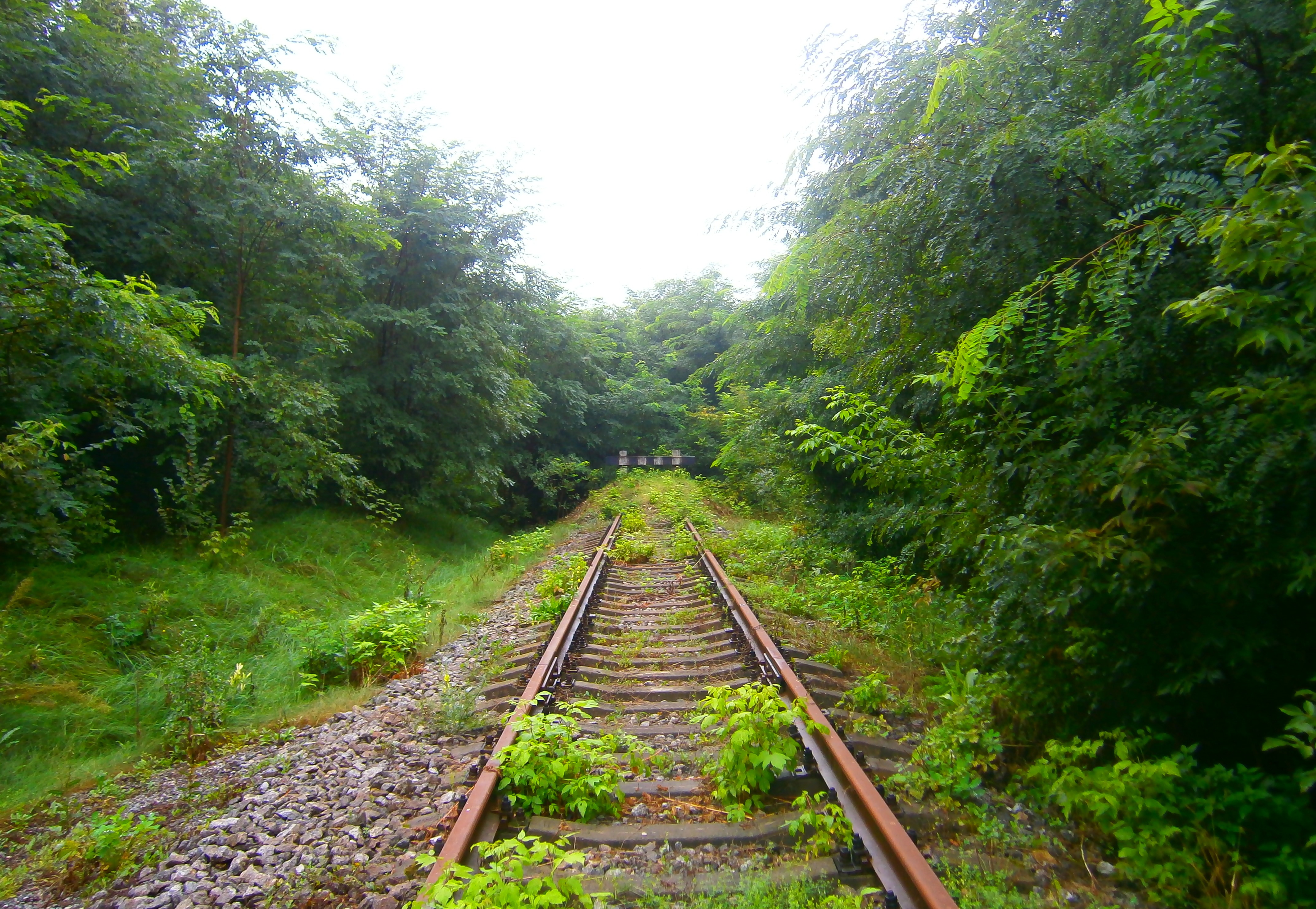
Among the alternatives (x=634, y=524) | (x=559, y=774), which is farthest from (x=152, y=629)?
(x=634, y=524)

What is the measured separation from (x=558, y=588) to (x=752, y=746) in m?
5.04

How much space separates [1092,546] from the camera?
289cm

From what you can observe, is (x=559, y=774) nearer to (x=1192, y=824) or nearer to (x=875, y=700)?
(x=875, y=700)

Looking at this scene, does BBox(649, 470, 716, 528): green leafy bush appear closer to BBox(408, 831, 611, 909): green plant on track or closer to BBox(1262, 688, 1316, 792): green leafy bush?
BBox(408, 831, 611, 909): green plant on track

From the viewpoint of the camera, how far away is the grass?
16.2ft

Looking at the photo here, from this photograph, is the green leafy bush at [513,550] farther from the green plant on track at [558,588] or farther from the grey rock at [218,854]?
the grey rock at [218,854]

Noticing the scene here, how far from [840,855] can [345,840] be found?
7.17 feet

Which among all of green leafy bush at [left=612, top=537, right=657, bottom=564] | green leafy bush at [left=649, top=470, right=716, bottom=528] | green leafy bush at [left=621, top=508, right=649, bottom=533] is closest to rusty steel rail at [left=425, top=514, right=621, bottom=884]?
green leafy bush at [left=612, top=537, right=657, bottom=564]

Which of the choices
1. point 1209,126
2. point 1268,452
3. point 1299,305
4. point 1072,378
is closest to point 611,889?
point 1268,452

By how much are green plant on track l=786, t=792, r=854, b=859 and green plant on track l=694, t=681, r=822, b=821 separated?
0.83 ft

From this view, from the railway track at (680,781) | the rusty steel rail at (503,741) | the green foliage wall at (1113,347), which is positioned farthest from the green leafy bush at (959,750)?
the rusty steel rail at (503,741)

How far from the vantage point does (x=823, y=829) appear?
2.91 meters

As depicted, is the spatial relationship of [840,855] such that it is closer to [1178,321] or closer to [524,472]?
[1178,321]

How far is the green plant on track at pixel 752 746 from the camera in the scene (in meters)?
3.28
